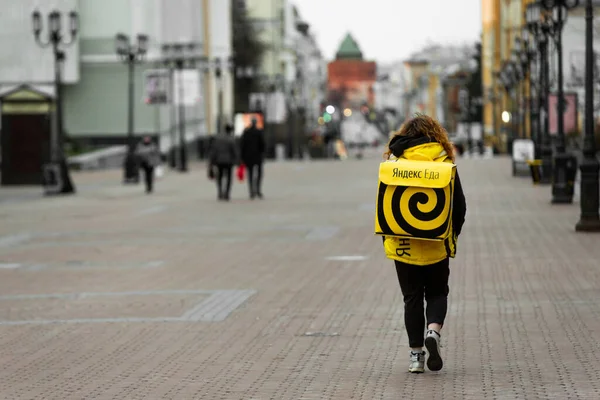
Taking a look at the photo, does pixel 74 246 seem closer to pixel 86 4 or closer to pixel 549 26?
pixel 549 26

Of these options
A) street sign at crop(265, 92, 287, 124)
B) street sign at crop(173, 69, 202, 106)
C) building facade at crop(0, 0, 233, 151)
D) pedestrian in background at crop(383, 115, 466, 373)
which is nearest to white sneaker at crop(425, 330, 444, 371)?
pedestrian in background at crop(383, 115, 466, 373)

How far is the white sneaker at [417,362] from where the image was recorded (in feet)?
29.3

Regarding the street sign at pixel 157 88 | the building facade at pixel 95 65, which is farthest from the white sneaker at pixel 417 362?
the building facade at pixel 95 65

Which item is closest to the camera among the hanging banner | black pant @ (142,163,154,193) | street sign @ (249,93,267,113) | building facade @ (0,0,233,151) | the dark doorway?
black pant @ (142,163,154,193)

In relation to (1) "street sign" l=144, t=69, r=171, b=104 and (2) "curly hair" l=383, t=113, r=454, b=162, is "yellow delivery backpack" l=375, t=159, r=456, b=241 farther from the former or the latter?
(1) "street sign" l=144, t=69, r=171, b=104

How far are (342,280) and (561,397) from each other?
7180 mm

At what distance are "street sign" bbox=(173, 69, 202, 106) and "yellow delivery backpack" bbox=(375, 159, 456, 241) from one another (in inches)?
2135

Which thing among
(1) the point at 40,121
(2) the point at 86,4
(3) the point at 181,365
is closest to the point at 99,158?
(2) the point at 86,4

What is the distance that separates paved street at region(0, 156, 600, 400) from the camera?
8844 millimetres

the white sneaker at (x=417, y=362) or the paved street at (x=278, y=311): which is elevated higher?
the white sneaker at (x=417, y=362)

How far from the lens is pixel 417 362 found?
895 centimetres

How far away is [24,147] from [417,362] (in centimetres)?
3388

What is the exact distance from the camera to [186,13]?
86.2 meters

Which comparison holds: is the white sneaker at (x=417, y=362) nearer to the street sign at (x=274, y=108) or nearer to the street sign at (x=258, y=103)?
the street sign at (x=258, y=103)
